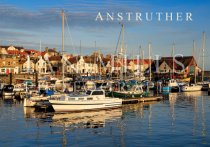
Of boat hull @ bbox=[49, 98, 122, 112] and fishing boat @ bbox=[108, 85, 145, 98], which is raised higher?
fishing boat @ bbox=[108, 85, 145, 98]

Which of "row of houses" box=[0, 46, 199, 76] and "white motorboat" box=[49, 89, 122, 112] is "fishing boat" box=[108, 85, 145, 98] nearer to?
"white motorboat" box=[49, 89, 122, 112]

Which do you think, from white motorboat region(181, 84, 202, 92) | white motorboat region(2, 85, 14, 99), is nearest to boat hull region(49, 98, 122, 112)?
white motorboat region(2, 85, 14, 99)

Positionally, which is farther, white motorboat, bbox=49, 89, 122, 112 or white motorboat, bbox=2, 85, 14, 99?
white motorboat, bbox=2, 85, 14, 99

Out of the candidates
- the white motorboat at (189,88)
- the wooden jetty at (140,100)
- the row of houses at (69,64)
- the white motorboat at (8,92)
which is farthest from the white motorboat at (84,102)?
the row of houses at (69,64)

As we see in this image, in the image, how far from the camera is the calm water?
1154 inches

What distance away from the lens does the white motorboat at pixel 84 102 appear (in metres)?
45.7

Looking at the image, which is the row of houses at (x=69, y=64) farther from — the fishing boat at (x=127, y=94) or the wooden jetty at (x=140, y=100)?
the fishing boat at (x=127, y=94)

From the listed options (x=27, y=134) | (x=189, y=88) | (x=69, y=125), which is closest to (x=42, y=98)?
(x=69, y=125)

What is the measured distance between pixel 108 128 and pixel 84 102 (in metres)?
11.9

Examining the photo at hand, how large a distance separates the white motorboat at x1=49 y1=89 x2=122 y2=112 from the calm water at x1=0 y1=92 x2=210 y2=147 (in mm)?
1167

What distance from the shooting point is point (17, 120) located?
41344 mm

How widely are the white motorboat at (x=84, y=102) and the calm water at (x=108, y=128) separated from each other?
117 centimetres

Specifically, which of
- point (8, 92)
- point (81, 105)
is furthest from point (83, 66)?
point (81, 105)

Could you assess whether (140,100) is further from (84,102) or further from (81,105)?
(81,105)
